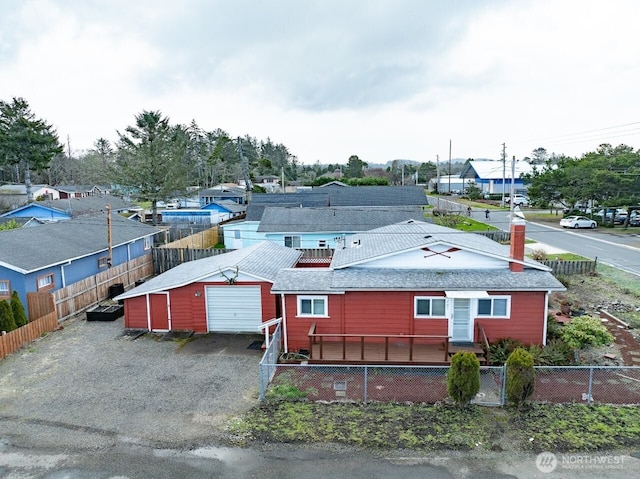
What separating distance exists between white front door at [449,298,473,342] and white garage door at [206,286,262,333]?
765 centimetres

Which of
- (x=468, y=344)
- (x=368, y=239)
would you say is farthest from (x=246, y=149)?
(x=468, y=344)

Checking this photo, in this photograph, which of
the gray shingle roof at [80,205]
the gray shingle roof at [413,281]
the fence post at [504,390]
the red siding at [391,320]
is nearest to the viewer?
the fence post at [504,390]

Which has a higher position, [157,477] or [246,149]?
[246,149]

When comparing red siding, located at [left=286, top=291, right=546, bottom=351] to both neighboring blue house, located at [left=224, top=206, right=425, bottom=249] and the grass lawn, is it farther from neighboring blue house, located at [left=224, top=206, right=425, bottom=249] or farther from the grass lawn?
neighboring blue house, located at [left=224, top=206, right=425, bottom=249]

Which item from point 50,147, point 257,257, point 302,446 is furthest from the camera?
point 50,147

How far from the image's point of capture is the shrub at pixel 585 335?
50.4 feet

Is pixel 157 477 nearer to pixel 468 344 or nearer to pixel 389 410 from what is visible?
pixel 389 410

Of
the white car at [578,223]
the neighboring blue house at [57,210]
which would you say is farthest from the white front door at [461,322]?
the white car at [578,223]

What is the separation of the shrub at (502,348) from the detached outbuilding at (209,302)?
8.35 m

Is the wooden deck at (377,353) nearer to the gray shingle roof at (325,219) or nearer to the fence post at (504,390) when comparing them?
the fence post at (504,390)

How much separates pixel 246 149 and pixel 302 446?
11204 centimetres

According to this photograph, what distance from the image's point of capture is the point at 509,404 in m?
11.6

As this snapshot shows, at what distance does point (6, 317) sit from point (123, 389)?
7.08 meters

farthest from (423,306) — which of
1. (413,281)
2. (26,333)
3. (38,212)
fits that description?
(38,212)
